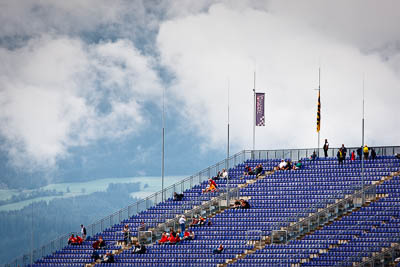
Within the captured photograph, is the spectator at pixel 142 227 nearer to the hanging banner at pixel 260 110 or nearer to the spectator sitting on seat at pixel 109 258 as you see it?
the spectator sitting on seat at pixel 109 258

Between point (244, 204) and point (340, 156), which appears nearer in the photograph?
point (244, 204)

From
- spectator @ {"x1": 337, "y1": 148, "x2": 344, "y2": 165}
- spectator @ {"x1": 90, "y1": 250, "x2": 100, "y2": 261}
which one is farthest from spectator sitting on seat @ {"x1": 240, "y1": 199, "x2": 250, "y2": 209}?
spectator @ {"x1": 90, "y1": 250, "x2": 100, "y2": 261}

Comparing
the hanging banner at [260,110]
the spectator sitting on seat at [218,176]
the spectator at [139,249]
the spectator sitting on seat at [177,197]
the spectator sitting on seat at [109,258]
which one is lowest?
the spectator sitting on seat at [109,258]

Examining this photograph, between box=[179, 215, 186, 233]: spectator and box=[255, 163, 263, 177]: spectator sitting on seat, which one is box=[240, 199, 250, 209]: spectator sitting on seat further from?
box=[255, 163, 263, 177]: spectator sitting on seat

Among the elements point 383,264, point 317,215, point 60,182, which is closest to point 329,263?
point 383,264

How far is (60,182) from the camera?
12281 cm

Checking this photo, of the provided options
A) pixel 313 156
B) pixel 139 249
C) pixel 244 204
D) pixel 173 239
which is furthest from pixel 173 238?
pixel 313 156

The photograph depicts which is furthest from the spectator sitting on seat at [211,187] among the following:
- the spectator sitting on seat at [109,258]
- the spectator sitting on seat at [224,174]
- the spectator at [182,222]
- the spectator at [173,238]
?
the spectator sitting on seat at [109,258]

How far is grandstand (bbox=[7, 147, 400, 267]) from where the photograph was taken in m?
54.3

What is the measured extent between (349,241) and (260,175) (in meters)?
13.2

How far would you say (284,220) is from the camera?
59062 millimetres

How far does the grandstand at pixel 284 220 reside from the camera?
5428 cm

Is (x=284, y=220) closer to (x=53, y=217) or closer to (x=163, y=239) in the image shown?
(x=163, y=239)

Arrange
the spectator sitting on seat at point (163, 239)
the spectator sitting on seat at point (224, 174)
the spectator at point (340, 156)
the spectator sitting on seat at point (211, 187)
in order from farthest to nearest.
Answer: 1. the spectator sitting on seat at point (224, 174)
2. the spectator sitting on seat at point (211, 187)
3. the spectator at point (340, 156)
4. the spectator sitting on seat at point (163, 239)
